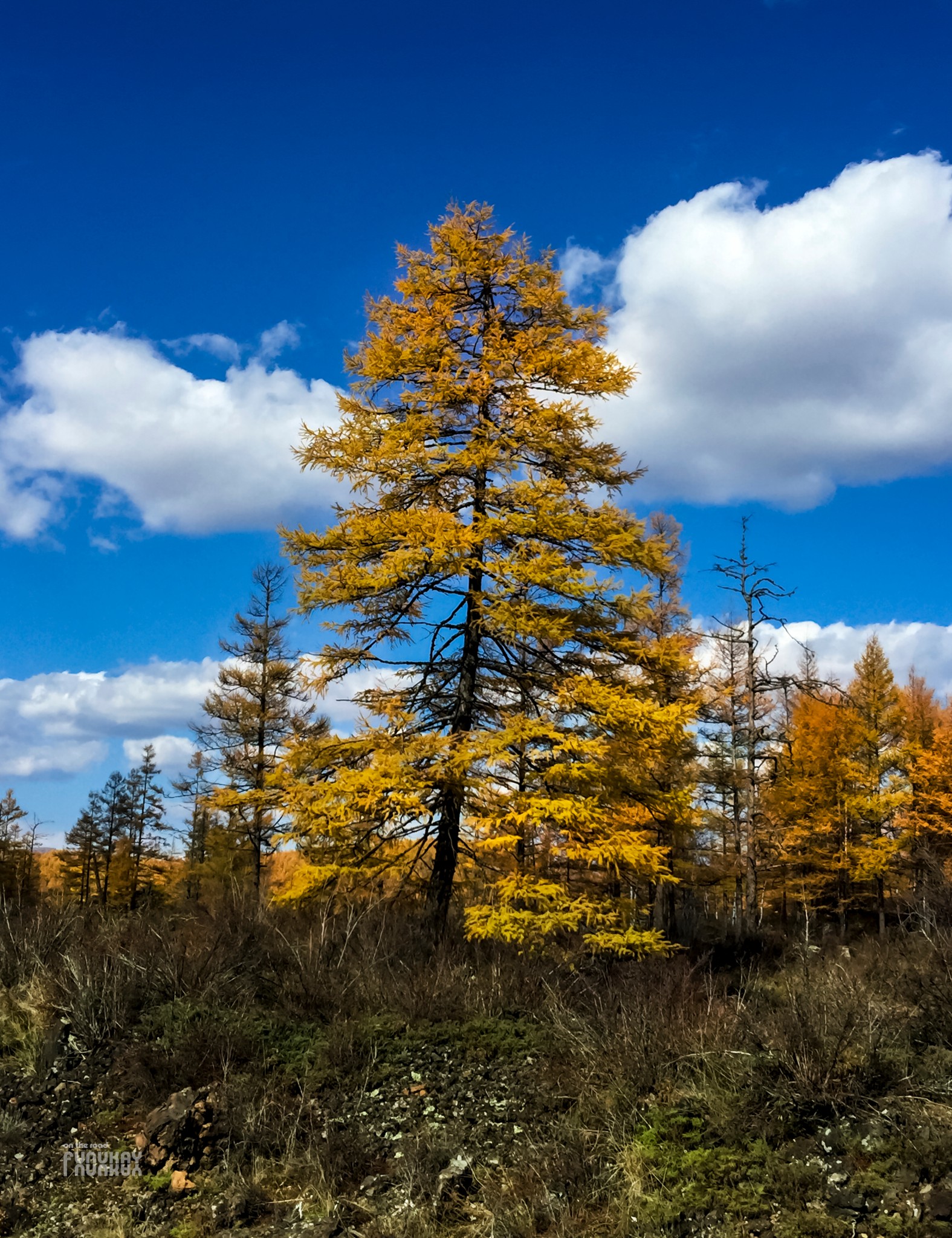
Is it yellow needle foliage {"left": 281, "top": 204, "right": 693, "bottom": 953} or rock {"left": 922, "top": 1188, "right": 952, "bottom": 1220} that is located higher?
yellow needle foliage {"left": 281, "top": 204, "right": 693, "bottom": 953}

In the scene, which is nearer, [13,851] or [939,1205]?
[939,1205]

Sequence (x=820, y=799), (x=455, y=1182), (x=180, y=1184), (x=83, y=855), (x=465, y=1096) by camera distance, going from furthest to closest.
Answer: (x=83, y=855)
(x=820, y=799)
(x=465, y=1096)
(x=180, y=1184)
(x=455, y=1182)

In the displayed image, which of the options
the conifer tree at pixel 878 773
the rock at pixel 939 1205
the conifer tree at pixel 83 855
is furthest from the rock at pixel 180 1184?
the conifer tree at pixel 83 855

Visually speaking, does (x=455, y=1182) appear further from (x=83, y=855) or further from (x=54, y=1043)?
(x=83, y=855)

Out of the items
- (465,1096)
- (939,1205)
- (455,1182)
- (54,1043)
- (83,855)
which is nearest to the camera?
(939,1205)

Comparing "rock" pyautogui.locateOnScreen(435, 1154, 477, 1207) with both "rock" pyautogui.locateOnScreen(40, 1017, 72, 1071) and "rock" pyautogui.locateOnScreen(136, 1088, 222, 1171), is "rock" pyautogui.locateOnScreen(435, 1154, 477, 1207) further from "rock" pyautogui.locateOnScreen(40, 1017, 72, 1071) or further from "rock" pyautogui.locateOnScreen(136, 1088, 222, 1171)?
"rock" pyautogui.locateOnScreen(40, 1017, 72, 1071)

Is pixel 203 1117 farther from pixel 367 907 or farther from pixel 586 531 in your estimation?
pixel 586 531

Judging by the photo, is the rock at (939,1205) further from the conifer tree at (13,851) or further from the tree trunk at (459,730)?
the conifer tree at (13,851)

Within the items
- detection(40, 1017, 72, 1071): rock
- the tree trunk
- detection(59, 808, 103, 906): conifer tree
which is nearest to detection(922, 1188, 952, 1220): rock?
detection(40, 1017, 72, 1071): rock

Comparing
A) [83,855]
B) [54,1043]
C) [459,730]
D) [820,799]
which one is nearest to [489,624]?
[459,730]

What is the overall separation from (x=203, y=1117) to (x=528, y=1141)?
2.27 metres

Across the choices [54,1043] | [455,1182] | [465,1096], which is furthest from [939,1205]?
[54,1043]

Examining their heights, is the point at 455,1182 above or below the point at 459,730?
below

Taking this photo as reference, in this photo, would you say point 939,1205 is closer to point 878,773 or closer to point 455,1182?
point 455,1182
